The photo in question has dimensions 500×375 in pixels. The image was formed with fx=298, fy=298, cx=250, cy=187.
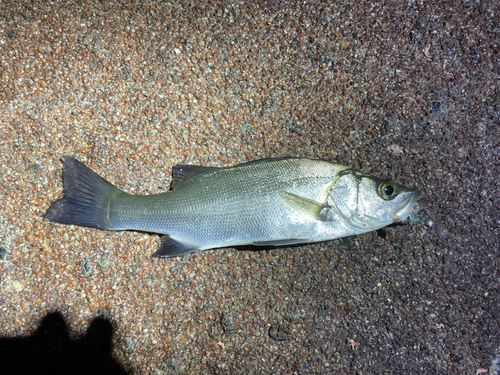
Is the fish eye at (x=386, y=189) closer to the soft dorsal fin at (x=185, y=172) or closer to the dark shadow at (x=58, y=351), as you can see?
the soft dorsal fin at (x=185, y=172)

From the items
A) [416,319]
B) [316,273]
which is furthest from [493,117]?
[316,273]

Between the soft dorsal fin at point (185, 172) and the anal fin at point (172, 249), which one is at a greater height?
the soft dorsal fin at point (185, 172)

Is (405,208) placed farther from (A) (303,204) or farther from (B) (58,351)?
(B) (58,351)

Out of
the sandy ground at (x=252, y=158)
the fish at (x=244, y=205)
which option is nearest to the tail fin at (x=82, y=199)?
the fish at (x=244, y=205)

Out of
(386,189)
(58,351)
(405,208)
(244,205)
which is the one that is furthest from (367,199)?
(58,351)

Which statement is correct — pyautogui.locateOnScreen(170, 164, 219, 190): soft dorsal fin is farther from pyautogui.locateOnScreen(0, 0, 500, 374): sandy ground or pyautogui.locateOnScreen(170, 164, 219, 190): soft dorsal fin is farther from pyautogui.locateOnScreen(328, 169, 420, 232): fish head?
pyautogui.locateOnScreen(328, 169, 420, 232): fish head

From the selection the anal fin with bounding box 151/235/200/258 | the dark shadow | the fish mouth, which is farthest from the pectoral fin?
the dark shadow
